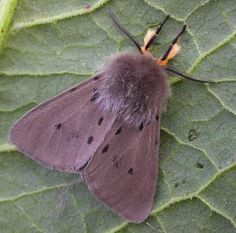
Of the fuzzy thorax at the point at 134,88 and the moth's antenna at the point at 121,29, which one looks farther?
the moth's antenna at the point at 121,29

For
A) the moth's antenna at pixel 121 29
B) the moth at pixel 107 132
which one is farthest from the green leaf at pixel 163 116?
the moth at pixel 107 132

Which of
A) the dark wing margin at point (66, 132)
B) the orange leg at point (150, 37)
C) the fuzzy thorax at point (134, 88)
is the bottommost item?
the dark wing margin at point (66, 132)

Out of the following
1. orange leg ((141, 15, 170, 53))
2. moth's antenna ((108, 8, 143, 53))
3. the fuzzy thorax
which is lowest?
the fuzzy thorax

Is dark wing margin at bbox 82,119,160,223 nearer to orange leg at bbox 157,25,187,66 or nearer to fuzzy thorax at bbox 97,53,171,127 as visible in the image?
fuzzy thorax at bbox 97,53,171,127

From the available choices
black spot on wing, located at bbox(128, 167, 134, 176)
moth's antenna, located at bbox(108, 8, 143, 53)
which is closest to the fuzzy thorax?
moth's antenna, located at bbox(108, 8, 143, 53)

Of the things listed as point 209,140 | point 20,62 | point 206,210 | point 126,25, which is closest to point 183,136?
point 209,140

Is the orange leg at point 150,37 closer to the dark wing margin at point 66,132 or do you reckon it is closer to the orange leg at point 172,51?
the orange leg at point 172,51

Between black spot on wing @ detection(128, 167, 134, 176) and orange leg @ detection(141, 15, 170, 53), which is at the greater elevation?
orange leg @ detection(141, 15, 170, 53)
